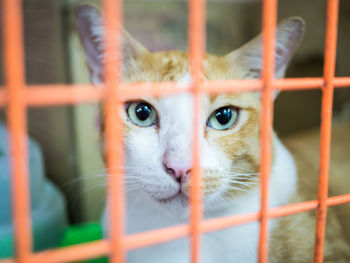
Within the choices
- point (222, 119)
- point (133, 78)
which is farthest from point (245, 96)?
point (133, 78)

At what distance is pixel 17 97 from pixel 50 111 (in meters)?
1.73

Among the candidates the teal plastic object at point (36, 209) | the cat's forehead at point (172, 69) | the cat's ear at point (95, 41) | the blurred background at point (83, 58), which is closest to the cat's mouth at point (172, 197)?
the cat's forehead at point (172, 69)

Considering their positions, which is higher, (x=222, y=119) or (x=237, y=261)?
(x=222, y=119)

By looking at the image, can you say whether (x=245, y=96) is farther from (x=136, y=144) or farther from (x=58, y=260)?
(x=58, y=260)

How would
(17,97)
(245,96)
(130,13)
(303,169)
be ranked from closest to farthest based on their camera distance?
(17,97)
(245,96)
(303,169)
(130,13)

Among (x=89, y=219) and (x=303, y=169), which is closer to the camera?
(x=303, y=169)

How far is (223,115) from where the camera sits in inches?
36.5

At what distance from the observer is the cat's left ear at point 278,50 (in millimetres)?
909

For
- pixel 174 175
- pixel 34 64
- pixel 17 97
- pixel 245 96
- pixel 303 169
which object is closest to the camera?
pixel 17 97

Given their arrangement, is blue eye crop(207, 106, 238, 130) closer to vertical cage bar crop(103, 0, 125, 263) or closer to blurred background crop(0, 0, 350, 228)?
vertical cage bar crop(103, 0, 125, 263)

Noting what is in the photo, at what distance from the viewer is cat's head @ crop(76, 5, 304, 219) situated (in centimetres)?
79

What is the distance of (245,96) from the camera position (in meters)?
1.00

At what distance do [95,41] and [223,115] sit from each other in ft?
1.51

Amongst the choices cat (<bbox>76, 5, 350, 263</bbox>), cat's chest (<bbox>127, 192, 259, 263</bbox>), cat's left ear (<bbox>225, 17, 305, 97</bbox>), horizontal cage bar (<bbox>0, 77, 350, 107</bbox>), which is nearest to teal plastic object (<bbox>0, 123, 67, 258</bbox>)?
cat (<bbox>76, 5, 350, 263</bbox>)
